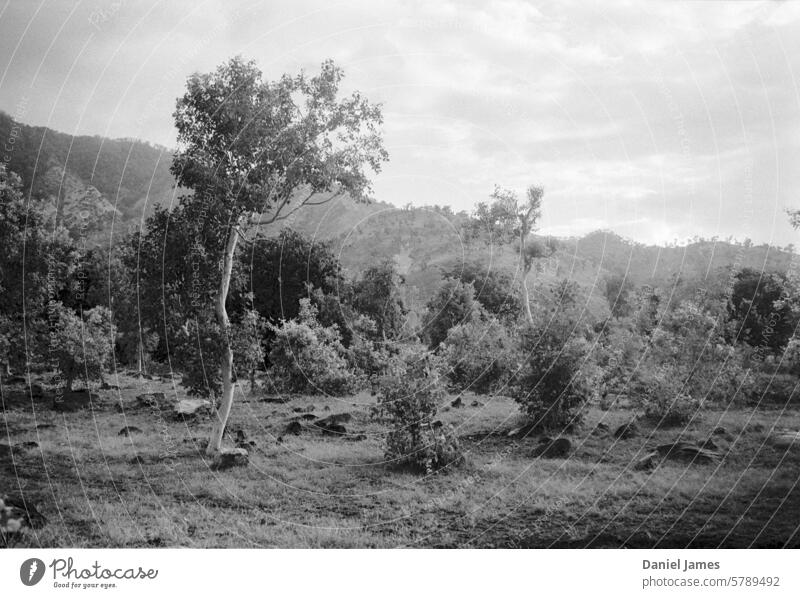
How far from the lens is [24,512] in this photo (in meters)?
9.07

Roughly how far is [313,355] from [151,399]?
4860mm

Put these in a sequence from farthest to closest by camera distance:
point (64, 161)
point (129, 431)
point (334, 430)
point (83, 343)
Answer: point (83, 343), point (334, 430), point (129, 431), point (64, 161)

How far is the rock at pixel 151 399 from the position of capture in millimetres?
16328

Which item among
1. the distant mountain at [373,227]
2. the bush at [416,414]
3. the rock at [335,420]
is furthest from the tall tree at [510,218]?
the rock at [335,420]

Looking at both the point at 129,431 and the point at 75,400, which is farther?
the point at 75,400

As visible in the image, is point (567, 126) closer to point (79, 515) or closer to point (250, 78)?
point (250, 78)

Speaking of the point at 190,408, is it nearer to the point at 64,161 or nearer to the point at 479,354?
the point at 64,161

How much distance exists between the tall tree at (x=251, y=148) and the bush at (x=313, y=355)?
5.66 m

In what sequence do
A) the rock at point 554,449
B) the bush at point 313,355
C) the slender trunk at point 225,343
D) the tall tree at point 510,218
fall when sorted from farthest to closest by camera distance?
the bush at point 313,355, the tall tree at point 510,218, the rock at point 554,449, the slender trunk at point 225,343

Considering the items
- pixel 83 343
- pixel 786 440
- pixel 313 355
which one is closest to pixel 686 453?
pixel 786 440

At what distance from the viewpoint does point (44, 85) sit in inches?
420

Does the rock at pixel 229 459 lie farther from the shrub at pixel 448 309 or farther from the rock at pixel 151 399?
the shrub at pixel 448 309

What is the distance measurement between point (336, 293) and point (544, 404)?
23.0 ft
